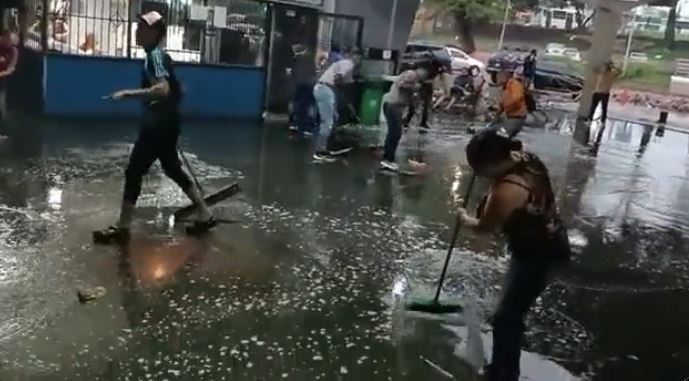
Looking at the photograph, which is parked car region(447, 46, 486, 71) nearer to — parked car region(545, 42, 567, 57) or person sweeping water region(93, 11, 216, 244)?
parked car region(545, 42, 567, 57)

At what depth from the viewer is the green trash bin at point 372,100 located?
15672 millimetres

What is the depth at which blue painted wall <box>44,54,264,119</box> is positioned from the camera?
42.9 ft

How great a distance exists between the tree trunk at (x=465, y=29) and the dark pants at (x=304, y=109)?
28842mm

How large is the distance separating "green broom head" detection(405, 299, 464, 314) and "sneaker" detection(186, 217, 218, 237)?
2312mm

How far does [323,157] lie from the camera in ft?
38.3

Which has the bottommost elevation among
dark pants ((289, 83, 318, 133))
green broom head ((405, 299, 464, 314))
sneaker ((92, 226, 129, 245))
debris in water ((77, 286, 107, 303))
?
debris in water ((77, 286, 107, 303))

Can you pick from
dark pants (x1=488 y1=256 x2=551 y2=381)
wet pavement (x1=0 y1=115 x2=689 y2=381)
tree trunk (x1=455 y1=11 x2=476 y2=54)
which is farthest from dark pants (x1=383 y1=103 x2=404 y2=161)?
tree trunk (x1=455 y1=11 x2=476 y2=54)

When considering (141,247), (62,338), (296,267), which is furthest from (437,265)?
(62,338)

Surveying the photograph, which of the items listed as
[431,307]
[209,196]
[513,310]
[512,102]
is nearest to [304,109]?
[512,102]

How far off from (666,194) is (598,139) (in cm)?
663

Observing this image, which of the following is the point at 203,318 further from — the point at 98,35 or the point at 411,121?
the point at 411,121

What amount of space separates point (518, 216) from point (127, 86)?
424 inches

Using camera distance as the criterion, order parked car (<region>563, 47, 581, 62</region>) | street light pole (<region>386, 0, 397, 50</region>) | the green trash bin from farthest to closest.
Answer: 1. parked car (<region>563, 47, 581, 62</region>)
2. street light pole (<region>386, 0, 397, 50</region>)
3. the green trash bin

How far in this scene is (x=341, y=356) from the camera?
4.80 meters
